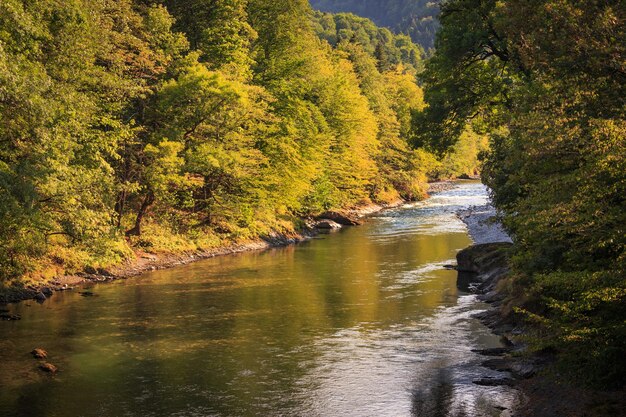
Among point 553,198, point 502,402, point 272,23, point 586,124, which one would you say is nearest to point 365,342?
point 502,402

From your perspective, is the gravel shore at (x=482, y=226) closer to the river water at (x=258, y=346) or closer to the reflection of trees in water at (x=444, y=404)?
the river water at (x=258, y=346)

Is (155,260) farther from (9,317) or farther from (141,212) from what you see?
(9,317)

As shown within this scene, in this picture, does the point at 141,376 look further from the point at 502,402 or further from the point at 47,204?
the point at 47,204

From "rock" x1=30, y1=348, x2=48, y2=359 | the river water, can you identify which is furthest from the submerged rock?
"rock" x1=30, y1=348, x2=48, y2=359

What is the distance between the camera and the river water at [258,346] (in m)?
17.3

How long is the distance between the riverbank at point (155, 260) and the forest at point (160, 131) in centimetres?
55

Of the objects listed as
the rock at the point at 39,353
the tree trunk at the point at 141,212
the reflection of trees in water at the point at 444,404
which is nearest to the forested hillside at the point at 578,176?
the reflection of trees in water at the point at 444,404

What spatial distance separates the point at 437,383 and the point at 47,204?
64.7 feet

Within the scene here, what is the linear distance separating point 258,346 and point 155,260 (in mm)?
19110

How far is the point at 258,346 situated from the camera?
74.3 feet

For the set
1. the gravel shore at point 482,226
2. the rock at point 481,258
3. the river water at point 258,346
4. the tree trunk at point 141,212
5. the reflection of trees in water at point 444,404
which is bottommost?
the reflection of trees in water at point 444,404

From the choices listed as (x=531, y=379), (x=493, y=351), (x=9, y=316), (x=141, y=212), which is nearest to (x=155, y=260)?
(x=141, y=212)

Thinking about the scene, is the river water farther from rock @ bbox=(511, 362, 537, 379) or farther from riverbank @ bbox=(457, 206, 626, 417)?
rock @ bbox=(511, 362, 537, 379)

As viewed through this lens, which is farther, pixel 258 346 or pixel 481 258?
pixel 481 258
